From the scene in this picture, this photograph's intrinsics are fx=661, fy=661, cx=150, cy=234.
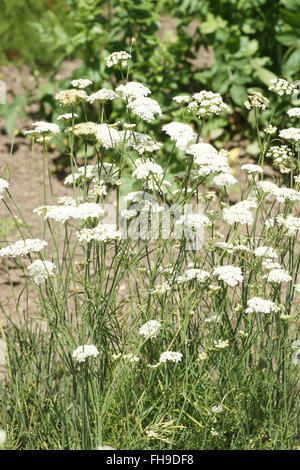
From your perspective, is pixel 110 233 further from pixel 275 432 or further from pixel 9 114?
pixel 9 114

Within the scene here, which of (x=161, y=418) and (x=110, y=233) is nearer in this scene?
(x=110, y=233)

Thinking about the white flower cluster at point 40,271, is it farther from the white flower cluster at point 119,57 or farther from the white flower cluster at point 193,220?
the white flower cluster at point 119,57

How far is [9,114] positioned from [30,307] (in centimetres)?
177

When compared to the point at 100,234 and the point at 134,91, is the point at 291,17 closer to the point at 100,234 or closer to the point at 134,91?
the point at 134,91

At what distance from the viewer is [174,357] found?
5.68 ft

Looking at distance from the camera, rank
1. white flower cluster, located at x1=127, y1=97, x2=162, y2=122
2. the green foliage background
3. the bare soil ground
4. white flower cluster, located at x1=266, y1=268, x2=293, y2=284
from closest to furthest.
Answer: white flower cluster, located at x1=266, y1=268, x2=293, y2=284, white flower cluster, located at x1=127, y1=97, x2=162, y2=122, the bare soil ground, the green foliage background

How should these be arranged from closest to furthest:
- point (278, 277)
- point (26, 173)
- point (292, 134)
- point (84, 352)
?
point (84, 352), point (278, 277), point (292, 134), point (26, 173)

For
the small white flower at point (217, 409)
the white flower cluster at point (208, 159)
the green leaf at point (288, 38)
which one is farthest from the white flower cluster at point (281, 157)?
the green leaf at point (288, 38)

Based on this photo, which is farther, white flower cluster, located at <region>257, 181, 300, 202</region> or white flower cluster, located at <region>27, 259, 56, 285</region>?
white flower cluster, located at <region>257, 181, 300, 202</region>

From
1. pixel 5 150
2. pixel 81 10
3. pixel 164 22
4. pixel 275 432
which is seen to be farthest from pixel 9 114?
pixel 275 432

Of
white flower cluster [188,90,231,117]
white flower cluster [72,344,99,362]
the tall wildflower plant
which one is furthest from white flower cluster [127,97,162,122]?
white flower cluster [72,344,99,362]

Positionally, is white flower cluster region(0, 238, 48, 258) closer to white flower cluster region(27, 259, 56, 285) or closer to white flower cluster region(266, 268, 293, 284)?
white flower cluster region(27, 259, 56, 285)

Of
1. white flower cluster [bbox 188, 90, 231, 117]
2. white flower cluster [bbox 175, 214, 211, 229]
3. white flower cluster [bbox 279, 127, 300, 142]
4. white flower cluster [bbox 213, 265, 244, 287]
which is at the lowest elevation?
white flower cluster [bbox 213, 265, 244, 287]

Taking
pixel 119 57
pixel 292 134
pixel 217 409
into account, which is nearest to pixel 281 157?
pixel 292 134
